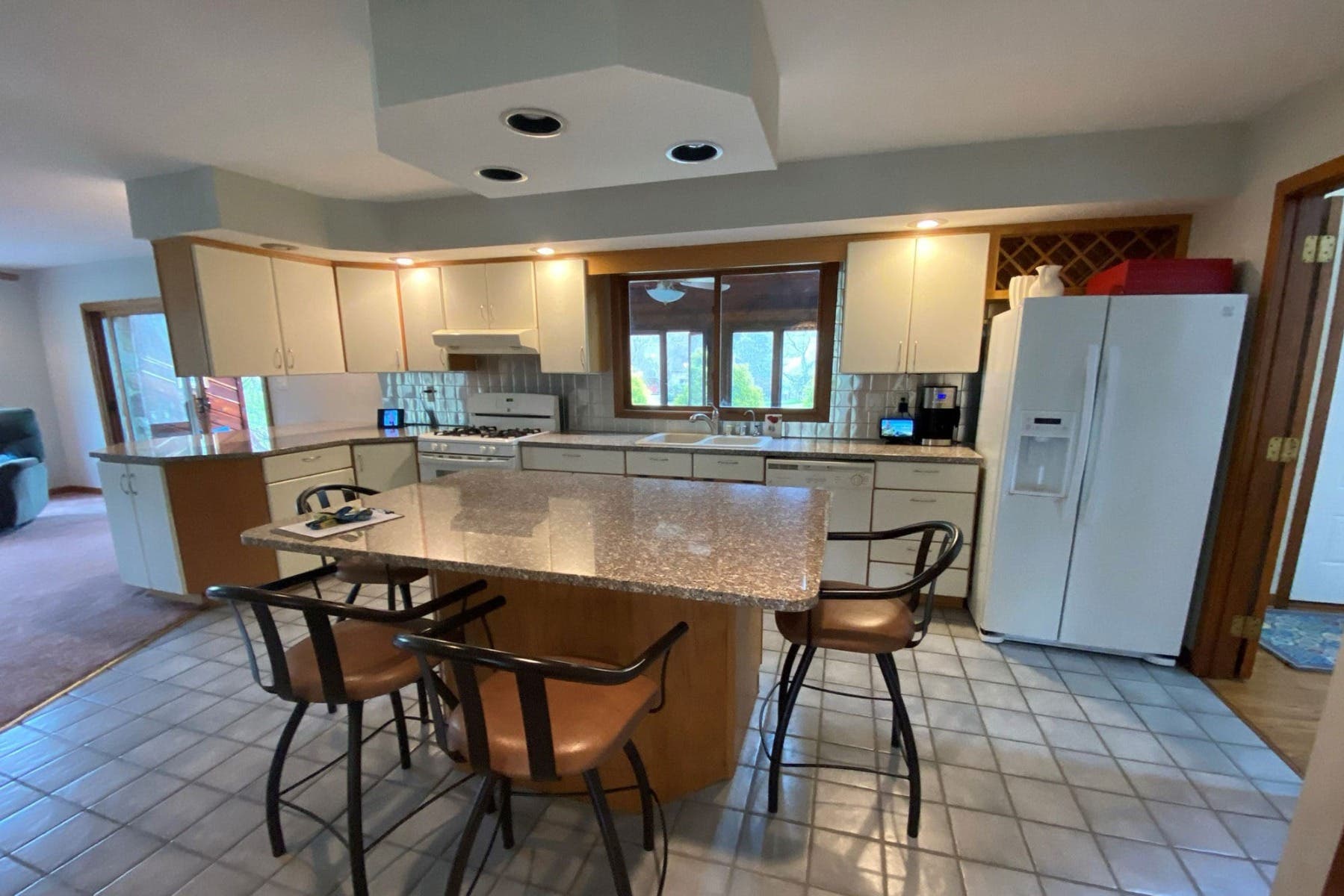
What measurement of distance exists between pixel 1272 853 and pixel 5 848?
3.72 m

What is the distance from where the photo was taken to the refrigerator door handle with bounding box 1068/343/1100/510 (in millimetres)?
2227

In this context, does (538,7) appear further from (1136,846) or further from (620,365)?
(1136,846)

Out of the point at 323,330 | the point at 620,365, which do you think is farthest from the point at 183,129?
the point at 620,365

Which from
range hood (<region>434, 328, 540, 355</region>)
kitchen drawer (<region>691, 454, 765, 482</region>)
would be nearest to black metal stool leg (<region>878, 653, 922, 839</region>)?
kitchen drawer (<region>691, 454, 765, 482</region>)

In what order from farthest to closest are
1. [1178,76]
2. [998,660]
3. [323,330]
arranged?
[323,330]
[998,660]
[1178,76]

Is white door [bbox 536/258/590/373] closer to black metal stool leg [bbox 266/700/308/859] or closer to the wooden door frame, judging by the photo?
black metal stool leg [bbox 266/700/308/859]

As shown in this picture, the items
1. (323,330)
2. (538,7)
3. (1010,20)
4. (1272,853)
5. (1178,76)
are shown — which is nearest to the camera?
(538,7)

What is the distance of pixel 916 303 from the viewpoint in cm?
294

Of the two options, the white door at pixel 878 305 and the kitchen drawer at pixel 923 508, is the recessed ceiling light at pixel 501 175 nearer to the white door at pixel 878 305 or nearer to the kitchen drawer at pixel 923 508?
the white door at pixel 878 305

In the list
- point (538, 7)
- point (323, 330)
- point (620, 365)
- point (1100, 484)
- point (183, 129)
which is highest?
point (183, 129)

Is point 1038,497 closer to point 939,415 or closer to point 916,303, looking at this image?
point 939,415

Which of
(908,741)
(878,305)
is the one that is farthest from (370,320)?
(908,741)

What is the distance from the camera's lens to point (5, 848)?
1.55 metres

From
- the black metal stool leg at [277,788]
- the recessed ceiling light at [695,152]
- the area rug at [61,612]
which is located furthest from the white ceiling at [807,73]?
the area rug at [61,612]
